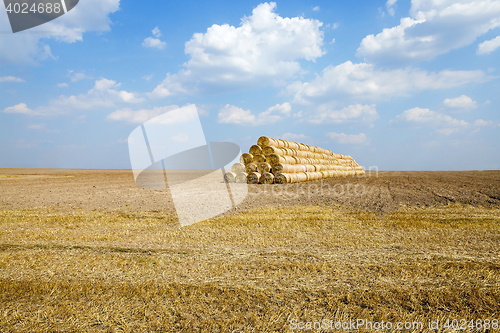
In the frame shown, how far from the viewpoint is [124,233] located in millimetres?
6270

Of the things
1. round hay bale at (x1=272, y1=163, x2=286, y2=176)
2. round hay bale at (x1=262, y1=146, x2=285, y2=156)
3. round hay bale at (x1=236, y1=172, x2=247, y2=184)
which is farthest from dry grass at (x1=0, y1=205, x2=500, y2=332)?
round hay bale at (x1=262, y1=146, x2=285, y2=156)

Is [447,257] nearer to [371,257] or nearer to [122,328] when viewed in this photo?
[371,257]

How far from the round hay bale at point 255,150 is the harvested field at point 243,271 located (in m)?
9.95

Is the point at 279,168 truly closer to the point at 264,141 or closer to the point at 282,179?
the point at 282,179

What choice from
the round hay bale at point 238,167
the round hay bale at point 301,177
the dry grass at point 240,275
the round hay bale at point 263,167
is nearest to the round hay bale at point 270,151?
the round hay bale at point 263,167

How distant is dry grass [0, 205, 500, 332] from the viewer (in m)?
2.91

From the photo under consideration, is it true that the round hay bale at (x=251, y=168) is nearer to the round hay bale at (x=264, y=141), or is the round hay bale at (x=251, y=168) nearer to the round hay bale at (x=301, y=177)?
the round hay bale at (x=264, y=141)

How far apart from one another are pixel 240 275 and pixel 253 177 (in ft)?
43.3

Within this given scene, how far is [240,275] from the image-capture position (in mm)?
3836

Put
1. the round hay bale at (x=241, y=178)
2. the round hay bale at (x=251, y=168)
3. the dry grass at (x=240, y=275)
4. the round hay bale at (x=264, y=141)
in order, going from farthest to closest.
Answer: the round hay bale at (x=264, y=141)
the round hay bale at (x=251, y=168)
the round hay bale at (x=241, y=178)
the dry grass at (x=240, y=275)

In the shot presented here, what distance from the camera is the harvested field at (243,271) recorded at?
9.57 feet

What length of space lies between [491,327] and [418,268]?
1.33 m

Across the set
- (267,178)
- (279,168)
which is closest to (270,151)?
(279,168)

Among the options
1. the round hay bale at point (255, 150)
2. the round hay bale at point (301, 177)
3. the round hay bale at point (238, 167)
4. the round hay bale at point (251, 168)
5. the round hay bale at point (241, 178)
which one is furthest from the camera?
the round hay bale at point (301, 177)
